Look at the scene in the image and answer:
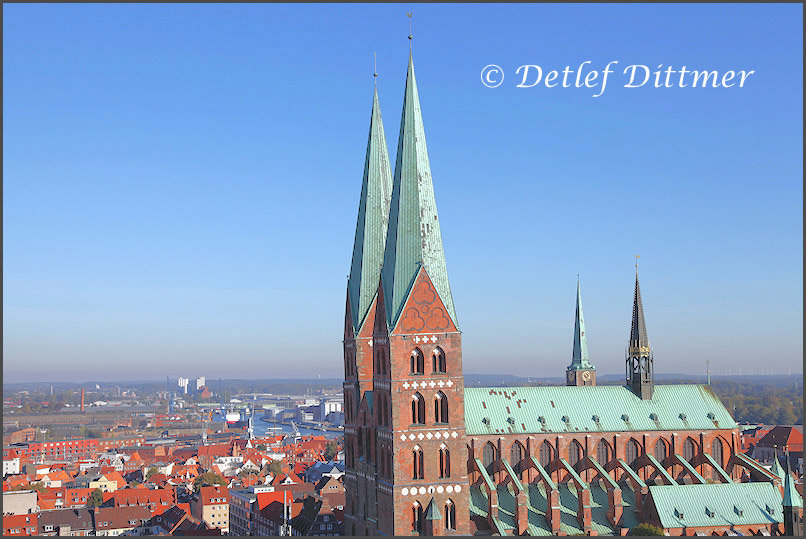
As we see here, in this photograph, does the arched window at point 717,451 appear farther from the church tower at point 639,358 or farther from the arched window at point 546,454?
the arched window at point 546,454

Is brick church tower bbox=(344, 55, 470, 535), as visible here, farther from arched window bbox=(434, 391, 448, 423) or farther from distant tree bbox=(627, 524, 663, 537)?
distant tree bbox=(627, 524, 663, 537)

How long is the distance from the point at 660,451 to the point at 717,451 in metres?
5.36

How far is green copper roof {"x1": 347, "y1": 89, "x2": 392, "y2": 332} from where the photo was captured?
75.2m

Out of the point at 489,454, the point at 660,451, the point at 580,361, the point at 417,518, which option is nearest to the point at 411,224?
the point at 417,518

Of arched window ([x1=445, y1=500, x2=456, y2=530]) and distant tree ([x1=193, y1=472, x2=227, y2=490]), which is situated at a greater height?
arched window ([x1=445, y1=500, x2=456, y2=530])

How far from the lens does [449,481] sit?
222 feet

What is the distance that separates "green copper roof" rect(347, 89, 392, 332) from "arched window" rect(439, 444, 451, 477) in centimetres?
1232

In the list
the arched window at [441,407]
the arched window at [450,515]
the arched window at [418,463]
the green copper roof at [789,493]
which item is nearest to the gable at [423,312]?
the arched window at [441,407]

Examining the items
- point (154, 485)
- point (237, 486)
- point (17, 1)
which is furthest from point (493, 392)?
point (154, 485)

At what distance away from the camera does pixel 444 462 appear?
6794 centimetres

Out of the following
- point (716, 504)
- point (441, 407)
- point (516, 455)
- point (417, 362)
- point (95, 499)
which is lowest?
point (95, 499)

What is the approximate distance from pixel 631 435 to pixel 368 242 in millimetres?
28496

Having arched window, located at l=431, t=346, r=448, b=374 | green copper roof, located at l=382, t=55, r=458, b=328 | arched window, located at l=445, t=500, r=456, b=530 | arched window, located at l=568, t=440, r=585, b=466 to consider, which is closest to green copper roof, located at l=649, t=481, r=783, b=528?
arched window, located at l=568, t=440, r=585, b=466

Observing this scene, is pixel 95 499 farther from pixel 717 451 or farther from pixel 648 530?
pixel 648 530
